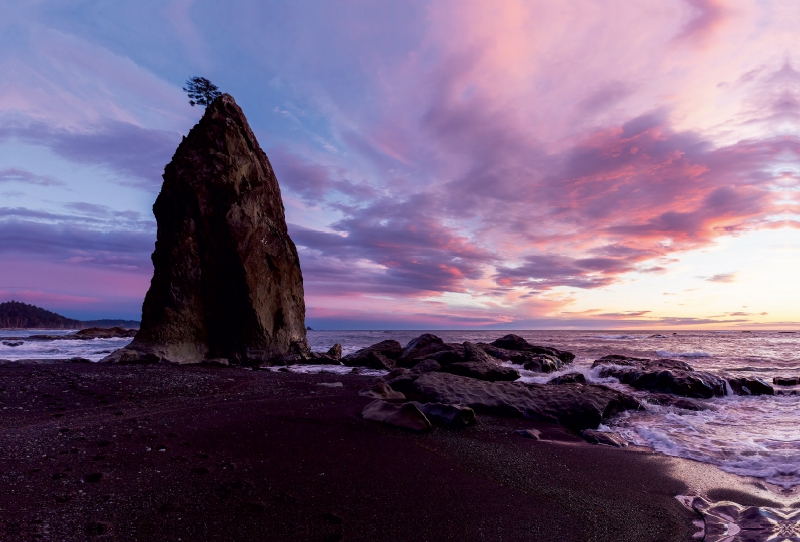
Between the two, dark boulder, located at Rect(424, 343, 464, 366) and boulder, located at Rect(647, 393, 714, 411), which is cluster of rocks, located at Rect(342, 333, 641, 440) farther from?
dark boulder, located at Rect(424, 343, 464, 366)

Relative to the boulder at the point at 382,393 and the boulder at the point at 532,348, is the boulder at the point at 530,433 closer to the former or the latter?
the boulder at the point at 382,393

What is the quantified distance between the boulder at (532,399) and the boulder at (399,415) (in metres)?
2.04

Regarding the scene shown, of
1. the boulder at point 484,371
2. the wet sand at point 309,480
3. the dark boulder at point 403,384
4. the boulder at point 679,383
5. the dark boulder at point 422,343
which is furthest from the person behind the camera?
the dark boulder at point 422,343

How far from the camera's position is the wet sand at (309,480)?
329 centimetres

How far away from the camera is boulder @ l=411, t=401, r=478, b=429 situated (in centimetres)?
689

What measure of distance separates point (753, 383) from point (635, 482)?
11191mm

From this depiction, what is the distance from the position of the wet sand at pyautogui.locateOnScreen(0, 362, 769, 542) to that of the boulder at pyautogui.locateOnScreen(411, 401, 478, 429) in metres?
0.18

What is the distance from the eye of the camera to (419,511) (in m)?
3.66

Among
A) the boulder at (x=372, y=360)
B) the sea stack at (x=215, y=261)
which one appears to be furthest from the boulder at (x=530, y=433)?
the sea stack at (x=215, y=261)

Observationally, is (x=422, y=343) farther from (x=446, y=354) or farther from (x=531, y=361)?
(x=531, y=361)

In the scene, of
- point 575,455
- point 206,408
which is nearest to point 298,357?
point 206,408

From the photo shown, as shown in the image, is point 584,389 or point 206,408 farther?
point 584,389

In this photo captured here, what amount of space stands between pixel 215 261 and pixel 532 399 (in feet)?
46.6

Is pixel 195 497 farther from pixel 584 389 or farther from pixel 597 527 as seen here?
pixel 584 389
